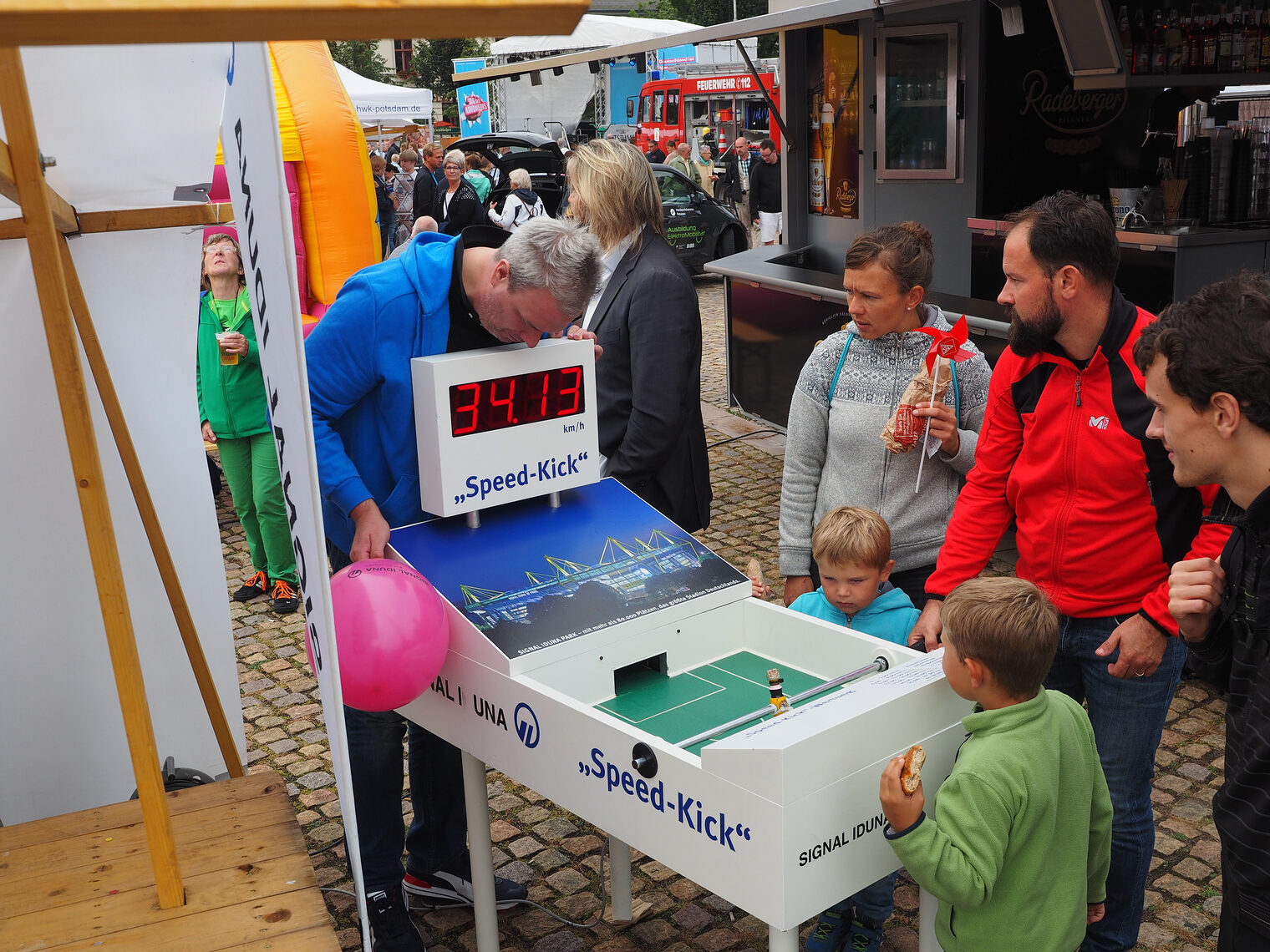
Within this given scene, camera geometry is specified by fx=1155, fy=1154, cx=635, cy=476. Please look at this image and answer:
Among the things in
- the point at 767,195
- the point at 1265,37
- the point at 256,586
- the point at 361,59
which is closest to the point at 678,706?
the point at 256,586

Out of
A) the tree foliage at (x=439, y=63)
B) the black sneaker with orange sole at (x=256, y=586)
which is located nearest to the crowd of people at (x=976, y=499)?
the black sneaker with orange sole at (x=256, y=586)

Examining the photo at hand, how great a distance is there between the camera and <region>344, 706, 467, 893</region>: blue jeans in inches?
129

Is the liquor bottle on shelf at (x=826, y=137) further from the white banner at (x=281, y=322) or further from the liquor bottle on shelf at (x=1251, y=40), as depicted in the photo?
the white banner at (x=281, y=322)

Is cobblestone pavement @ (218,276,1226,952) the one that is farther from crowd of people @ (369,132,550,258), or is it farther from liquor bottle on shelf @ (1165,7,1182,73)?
crowd of people @ (369,132,550,258)

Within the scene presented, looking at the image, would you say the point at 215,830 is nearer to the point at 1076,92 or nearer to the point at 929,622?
the point at 929,622

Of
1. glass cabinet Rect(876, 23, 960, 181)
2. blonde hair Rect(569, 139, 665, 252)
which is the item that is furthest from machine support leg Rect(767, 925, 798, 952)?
glass cabinet Rect(876, 23, 960, 181)

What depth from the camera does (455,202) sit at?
1343 centimetres

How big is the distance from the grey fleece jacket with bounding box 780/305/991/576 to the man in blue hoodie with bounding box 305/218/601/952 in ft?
2.97

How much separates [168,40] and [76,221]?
2.10 m

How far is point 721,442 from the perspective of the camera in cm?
877

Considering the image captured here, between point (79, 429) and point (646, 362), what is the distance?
2.03 meters

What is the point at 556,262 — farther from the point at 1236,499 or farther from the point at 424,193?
the point at 424,193

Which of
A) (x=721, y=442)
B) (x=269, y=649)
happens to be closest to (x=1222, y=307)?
(x=269, y=649)

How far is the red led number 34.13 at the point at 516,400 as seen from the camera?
2.99m
